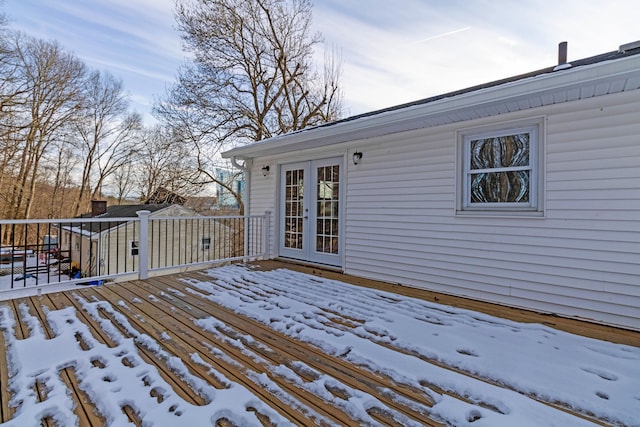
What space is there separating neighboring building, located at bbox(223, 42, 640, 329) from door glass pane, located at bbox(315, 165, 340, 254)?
0.03 meters

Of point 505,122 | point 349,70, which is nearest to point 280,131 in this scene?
point 349,70

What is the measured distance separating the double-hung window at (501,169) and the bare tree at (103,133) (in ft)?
63.2

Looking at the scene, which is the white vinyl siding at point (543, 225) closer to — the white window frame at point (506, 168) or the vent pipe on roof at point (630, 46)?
the white window frame at point (506, 168)

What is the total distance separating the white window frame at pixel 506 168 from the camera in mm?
3346

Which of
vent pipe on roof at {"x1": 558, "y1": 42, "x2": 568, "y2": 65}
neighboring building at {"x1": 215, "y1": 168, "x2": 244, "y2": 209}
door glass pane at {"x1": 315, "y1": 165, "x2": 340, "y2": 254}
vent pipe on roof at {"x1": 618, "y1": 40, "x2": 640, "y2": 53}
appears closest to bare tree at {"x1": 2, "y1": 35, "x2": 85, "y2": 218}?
neighboring building at {"x1": 215, "y1": 168, "x2": 244, "y2": 209}

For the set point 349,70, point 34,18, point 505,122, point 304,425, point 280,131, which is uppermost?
point 34,18

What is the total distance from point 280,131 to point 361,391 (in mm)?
11877

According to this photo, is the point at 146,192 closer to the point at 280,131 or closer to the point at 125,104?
the point at 125,104

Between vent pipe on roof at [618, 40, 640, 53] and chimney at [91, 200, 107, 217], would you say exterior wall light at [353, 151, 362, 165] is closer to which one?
vent pipe on roof at [618, 40, 640, 53]

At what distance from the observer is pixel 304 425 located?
1.54m

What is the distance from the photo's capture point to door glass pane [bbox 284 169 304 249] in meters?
5.90

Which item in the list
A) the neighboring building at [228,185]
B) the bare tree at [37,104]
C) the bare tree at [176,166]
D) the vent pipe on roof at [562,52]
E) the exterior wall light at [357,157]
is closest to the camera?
the vent pipe on roof at [562,52]

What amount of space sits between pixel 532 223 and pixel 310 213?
3.36 meters

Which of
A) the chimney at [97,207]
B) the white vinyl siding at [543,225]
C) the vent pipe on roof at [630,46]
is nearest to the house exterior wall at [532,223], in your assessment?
the white vinyl siding at [543,225]
